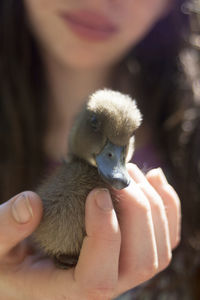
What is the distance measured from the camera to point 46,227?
0.89 metres

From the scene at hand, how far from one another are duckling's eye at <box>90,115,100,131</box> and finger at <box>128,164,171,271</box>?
15 cm

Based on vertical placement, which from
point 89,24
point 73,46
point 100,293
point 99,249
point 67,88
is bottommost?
point 100,293

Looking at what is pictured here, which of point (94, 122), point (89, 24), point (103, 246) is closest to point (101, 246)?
point (103, 246)

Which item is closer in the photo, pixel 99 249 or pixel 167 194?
pixel 99 249

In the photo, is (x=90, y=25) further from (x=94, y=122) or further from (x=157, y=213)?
(x=157, y=213)

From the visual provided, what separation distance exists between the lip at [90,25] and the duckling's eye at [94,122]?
80cm

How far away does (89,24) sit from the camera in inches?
62.5

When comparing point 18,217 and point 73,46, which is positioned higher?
point 73,46

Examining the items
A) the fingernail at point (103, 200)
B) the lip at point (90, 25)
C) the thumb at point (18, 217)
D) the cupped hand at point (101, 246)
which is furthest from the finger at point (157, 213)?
the lip at point (90, 25)

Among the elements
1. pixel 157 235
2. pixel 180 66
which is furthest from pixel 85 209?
pixel 180 66

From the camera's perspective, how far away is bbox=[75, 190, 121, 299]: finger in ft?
2.68

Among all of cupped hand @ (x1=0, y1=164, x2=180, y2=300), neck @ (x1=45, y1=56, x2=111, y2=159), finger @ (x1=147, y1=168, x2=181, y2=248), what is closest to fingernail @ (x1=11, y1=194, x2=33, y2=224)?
cupped hand @ (x1=0, y1=164, x2=180, y2=300)

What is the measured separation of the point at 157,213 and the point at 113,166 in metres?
0.22

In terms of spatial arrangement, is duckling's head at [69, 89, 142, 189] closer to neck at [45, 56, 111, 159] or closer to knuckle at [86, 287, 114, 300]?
knuckle at [86, 287, 114, 300]
